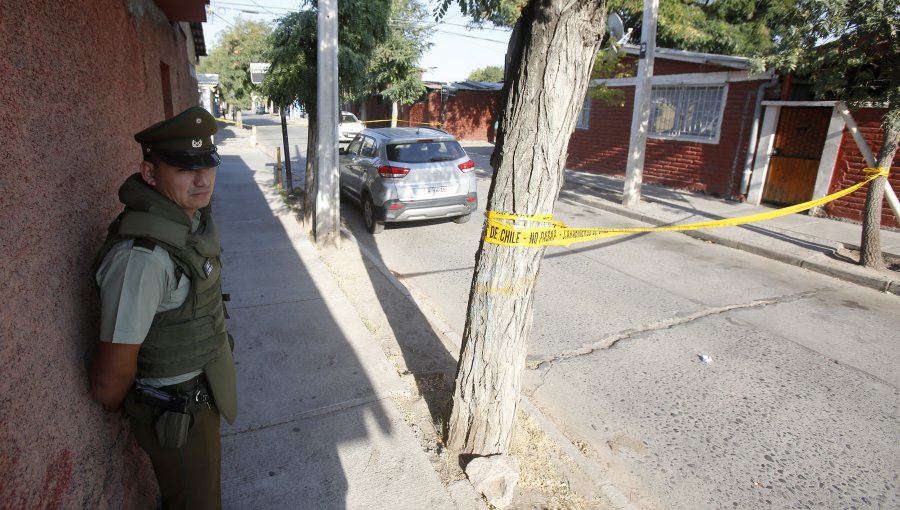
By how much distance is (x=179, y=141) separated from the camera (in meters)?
1.83

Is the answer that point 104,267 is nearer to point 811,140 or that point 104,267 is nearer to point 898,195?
point 898,195

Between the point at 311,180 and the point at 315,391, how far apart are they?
4874 millimetres

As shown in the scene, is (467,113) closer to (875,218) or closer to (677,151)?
(677,151)

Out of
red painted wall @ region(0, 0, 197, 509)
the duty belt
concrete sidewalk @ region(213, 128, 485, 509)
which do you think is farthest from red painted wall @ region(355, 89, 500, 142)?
the duty belt

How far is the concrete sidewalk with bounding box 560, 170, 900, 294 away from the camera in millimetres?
7216

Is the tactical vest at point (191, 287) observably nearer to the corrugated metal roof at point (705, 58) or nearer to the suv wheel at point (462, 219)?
the suv wheel at point (462, 219)

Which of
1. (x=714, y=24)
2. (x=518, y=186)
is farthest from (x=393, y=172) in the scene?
(x=714, y=24)

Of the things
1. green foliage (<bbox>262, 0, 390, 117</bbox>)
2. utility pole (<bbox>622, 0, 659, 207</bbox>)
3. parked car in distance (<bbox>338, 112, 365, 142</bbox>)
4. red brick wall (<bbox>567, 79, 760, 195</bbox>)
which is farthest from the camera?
parked car in distance (<bbox>338, 112, 365, 142</bbox>)

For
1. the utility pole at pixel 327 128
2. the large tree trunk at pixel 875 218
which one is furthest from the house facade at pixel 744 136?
the utility pole at pixel 327 128

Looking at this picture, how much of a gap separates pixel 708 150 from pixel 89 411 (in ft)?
43.9

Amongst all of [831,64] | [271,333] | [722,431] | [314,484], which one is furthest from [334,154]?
[831,64]

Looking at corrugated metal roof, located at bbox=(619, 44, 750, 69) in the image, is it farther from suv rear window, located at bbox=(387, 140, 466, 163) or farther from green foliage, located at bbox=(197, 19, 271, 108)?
green foliage, located at bbox=(197, 19, 271, 108)

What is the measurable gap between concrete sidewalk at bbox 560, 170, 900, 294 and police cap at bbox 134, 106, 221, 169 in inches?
314

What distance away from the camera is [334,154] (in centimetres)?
701
